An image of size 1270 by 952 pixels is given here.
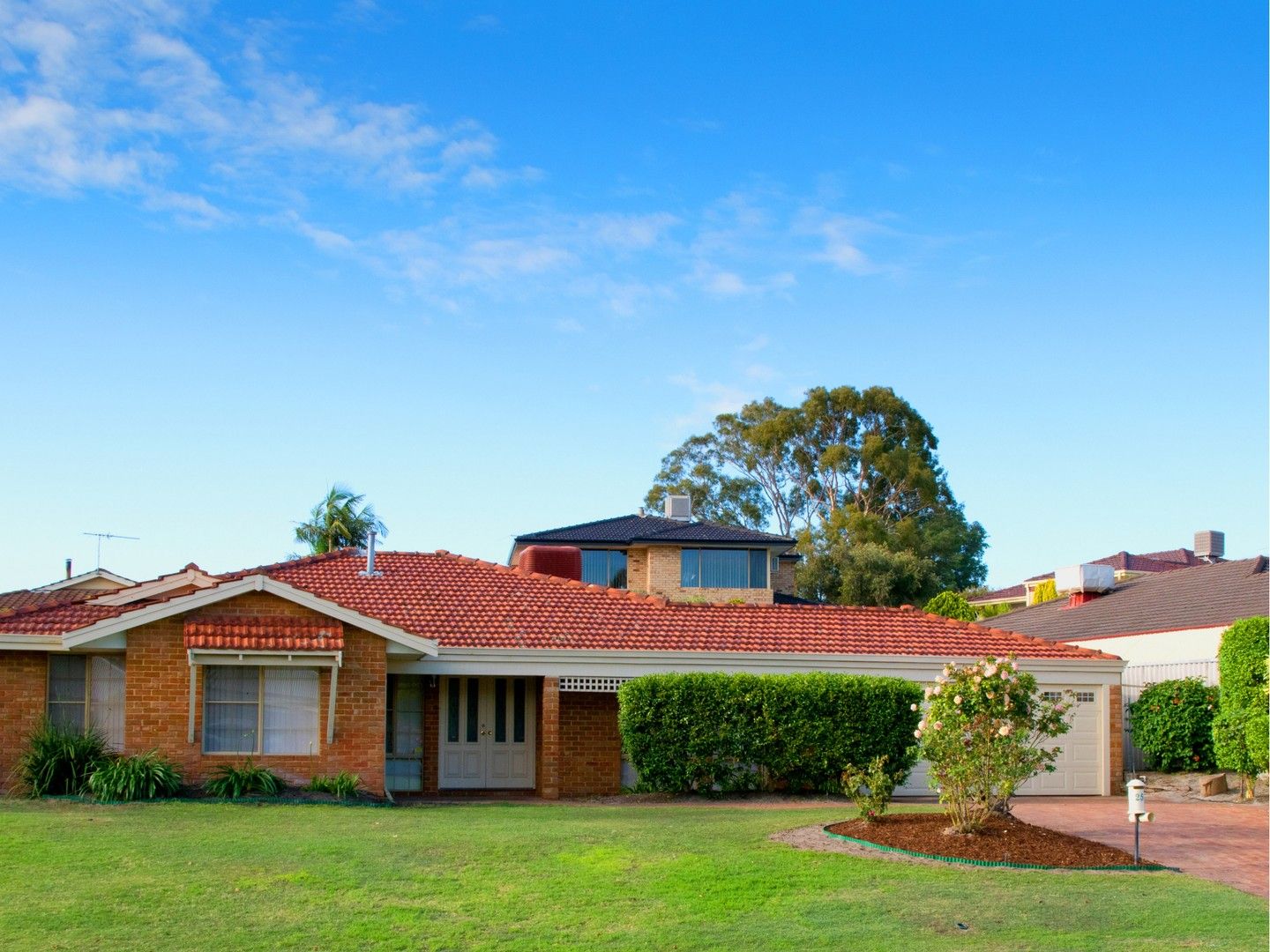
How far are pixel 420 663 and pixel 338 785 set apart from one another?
2950mm

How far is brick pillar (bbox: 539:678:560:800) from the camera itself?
21.9 m

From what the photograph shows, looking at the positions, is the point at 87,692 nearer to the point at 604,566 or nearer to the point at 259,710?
the point at 259,710

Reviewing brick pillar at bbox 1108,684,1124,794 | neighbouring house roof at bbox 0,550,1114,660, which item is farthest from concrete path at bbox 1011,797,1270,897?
neighbouring house roof at bbox 0,550,1114,660

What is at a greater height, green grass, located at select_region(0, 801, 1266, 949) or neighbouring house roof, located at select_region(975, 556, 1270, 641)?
neighbouring house roof, located at select_region(975, 556, 1270, 641)

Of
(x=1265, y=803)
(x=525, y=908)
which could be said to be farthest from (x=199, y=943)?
(x=1265, y=803)

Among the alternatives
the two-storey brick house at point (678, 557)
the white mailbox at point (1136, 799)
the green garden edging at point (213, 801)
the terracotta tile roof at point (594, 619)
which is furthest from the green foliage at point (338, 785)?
the two-storey brick house at point (678, 557)

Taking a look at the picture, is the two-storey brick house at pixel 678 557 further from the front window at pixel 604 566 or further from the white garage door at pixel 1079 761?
the white garage door at pixel 1079 761

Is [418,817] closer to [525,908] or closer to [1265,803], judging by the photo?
[525,908]

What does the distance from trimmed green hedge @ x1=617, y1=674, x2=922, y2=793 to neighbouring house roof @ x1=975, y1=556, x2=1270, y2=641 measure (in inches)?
368

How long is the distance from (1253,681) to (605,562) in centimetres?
2540

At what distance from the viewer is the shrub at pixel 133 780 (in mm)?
17531

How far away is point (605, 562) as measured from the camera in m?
44.1

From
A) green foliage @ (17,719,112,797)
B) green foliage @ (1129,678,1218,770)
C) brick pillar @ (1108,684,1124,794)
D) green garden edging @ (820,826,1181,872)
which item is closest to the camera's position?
green garden edging @ (820,826,1181,872)

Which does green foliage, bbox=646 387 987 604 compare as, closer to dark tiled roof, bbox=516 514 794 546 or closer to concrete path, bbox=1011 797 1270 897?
dark tiled roof, bbox=516 514 794 546
